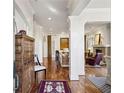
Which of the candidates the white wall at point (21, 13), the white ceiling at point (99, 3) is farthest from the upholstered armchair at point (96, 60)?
the white wall at point (21, 13)

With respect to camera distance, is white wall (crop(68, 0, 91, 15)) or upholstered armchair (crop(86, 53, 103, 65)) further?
upholstered armchair (crop(86, 53, 103, 65))

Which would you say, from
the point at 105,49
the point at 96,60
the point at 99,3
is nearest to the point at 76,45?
the point at 99,3

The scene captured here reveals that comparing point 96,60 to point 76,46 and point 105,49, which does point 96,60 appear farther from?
point 76,46

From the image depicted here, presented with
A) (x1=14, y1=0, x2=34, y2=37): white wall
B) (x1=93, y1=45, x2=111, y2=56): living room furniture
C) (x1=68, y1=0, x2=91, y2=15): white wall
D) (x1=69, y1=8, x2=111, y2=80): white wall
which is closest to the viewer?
(x1=68, y1=0, x2=91, y2=15): white wall

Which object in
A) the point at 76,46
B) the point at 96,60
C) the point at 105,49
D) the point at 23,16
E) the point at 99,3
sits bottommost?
the point at 96,60

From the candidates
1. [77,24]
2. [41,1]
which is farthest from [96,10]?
[41,1]

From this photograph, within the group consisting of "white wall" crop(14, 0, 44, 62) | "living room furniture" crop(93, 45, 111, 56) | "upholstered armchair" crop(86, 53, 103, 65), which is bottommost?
"upholstered armchair" crop(86, 53, 103, 65)

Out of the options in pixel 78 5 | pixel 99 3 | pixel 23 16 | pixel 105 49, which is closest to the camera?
pixel 78 5

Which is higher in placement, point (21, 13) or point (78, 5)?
point (78, 5)

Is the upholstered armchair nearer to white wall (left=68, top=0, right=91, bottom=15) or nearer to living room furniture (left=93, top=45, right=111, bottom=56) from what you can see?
living room furniture (left=93, top=45, right=111, bottom=56)

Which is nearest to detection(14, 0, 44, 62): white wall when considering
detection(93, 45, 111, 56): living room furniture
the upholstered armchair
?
the upholstered armchair

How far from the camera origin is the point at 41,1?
580 centimetres

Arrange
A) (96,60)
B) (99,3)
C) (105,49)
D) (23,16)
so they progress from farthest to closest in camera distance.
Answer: (105,49) < (96,60) < (99,3) < (23,16)

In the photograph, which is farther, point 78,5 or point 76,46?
point 76,46
